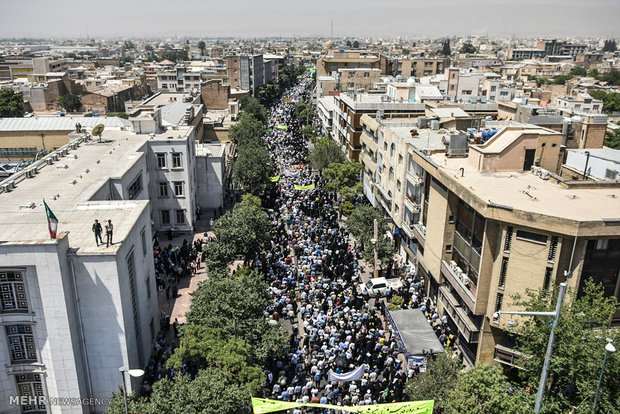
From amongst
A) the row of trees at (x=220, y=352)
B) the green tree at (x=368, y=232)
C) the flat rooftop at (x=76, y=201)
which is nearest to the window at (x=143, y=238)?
the flat rooftop at (x=76, y=201)

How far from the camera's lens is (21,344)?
21.2 metres

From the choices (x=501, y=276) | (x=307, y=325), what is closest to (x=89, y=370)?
(x=307, y=325)

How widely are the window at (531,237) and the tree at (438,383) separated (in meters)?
6.67

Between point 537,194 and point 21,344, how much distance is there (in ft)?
82.5

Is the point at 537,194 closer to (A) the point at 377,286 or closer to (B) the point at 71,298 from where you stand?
(A) the point at 377,286

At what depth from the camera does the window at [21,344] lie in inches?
826

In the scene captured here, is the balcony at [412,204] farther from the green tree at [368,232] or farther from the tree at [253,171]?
the tree at [253,171]

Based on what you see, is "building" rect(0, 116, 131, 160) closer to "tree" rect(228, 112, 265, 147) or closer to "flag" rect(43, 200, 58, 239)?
"tree" rect(228, 112, 265, 147)

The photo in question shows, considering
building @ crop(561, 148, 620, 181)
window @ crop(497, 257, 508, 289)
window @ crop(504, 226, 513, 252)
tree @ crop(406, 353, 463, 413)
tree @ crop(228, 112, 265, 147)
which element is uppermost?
building @ crop(561, 148, 620, 181)

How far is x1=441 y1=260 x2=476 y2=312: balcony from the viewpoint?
84.0 ft

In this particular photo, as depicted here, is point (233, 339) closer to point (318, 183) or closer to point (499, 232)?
point (499, 232)

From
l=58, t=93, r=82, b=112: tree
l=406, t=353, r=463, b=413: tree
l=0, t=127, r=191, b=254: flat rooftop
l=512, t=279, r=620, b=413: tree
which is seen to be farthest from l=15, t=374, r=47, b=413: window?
l=58, t=93, r=82, b=112: tree

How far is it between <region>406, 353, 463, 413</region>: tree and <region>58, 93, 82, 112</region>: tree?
99666mm

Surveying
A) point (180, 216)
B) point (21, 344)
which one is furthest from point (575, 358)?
point (180, 216)
